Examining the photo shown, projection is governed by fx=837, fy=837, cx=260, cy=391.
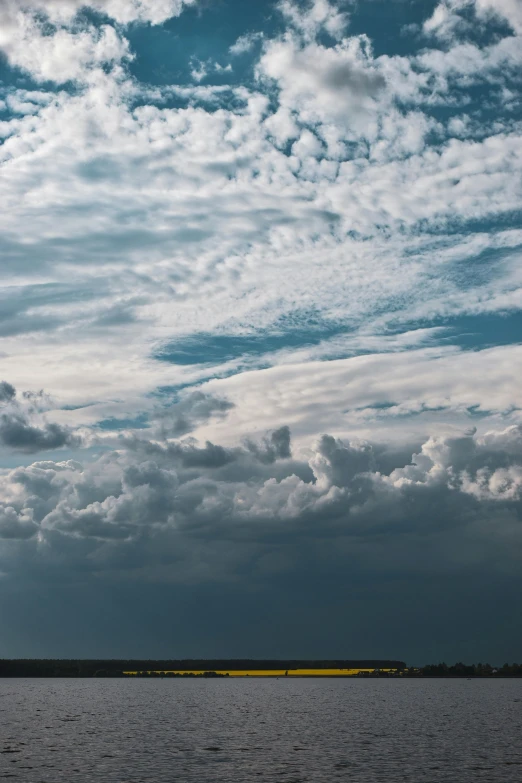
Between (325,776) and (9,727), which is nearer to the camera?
(325,776)

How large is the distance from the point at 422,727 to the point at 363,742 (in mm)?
36489

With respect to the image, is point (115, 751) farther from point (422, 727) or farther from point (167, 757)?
point (422, 727)

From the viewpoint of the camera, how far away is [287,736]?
126 metres

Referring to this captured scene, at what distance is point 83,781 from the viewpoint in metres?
76.0

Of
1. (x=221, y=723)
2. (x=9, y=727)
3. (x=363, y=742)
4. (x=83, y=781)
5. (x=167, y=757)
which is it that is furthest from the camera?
(x=221, y=723)

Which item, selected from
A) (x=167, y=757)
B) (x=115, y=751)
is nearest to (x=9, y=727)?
(x=115, y=751)

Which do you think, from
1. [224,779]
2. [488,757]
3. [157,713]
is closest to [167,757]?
[224,779]

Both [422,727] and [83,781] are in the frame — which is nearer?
[83,781]

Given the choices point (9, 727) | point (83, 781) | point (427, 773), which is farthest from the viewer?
point (9, 727)

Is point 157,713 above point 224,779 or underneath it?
underneath

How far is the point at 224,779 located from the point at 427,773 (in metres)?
20.7

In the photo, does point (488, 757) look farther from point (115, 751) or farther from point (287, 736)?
point (115, 751)

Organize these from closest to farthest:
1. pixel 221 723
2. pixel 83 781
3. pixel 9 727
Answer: pixel 83 781 → pixel 9 727 → pixel 221 723

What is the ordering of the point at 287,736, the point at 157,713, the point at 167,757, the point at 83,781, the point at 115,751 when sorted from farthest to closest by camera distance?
the point at 157,713
the point at 287,736
the point at 115,751
the point at 167,757
the point at 83,781
